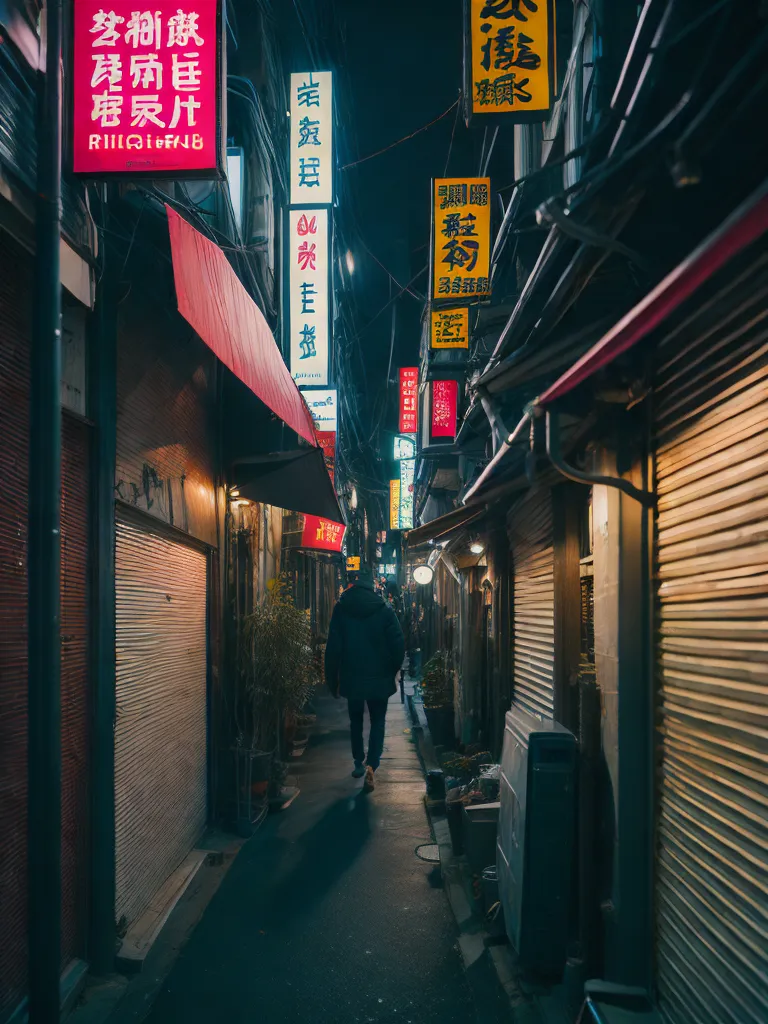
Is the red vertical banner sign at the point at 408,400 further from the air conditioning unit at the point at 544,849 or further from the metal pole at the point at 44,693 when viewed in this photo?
the metal pole at the point at 44,693

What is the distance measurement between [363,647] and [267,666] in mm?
2059

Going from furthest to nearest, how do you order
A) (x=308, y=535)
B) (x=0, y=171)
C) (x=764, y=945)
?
(x=308, y=535) → (x=0, y=171) → (x=764, y=945)

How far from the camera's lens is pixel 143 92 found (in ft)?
17.0

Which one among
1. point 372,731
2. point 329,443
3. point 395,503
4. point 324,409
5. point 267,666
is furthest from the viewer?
point 395,503

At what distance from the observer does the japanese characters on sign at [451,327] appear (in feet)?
47.0

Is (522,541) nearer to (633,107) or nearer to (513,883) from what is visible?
(513,883)

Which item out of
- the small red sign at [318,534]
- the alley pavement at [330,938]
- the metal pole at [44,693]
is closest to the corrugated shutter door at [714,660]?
the alley pavement at [330,938]

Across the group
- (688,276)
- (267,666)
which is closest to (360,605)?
(267,666)

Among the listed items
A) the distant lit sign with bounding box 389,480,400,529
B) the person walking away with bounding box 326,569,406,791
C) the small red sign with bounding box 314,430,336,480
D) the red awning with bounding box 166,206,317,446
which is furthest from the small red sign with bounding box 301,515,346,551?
the distant lit sign with bounding box 389,480,400,529

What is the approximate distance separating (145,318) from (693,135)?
16.5ft

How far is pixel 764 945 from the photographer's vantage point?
3031 mm

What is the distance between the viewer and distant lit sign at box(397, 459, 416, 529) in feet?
119

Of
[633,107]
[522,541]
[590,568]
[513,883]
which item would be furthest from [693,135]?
[522,541]

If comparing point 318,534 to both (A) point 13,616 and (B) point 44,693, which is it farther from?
(B) point 44,693
